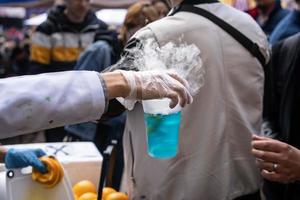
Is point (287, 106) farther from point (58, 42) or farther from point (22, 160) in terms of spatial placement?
point (58, 42)

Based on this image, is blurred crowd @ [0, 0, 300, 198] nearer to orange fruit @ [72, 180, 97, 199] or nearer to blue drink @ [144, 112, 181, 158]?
orange fruit @ [72, 180, 97, 199]

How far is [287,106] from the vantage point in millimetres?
2240

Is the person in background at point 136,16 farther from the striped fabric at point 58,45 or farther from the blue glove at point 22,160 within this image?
the blue glove at point 22,160

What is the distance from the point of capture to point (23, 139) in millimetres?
3656

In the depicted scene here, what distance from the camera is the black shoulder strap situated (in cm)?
195

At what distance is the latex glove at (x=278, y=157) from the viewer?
1.66 meters

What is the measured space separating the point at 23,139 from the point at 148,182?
2019 mm

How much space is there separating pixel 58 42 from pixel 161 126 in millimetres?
2936

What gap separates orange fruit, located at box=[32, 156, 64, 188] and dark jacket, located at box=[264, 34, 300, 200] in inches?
43.6

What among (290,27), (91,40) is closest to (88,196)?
(290,27)

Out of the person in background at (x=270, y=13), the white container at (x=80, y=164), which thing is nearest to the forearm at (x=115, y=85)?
the white container at (x=80, y=164)

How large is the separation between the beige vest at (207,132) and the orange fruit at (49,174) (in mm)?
425

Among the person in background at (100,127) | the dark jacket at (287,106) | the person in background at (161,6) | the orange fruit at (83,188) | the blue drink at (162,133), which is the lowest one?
the person in background at (100,127)

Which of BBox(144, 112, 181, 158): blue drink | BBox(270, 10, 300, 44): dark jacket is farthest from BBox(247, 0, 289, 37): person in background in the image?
BBox(144, 112, 181, 158): blue drink
